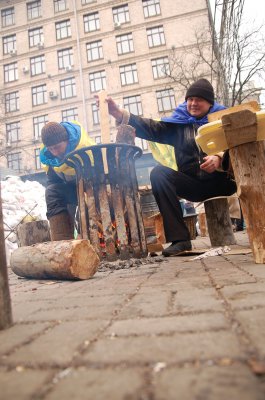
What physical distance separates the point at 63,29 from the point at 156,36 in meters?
7.46

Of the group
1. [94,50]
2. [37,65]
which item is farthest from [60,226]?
[37,65]

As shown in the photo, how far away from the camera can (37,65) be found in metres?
23.3

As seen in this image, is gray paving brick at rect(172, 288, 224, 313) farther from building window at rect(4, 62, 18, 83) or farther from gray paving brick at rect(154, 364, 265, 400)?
building window at rect(4, 62, 18, 83)

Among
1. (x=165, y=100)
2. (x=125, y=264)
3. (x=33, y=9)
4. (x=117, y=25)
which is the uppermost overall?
(x=33, y=9)

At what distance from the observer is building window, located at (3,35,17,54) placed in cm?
2411

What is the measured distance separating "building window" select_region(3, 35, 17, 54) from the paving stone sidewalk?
27672mm

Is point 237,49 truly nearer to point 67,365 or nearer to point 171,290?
point 171,290

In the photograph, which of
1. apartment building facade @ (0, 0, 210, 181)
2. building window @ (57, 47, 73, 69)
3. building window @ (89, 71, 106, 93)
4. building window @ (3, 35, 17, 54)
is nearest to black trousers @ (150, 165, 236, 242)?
apartment building facade @ (0, 0, 210, 181)

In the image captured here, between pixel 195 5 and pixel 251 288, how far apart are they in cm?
2475

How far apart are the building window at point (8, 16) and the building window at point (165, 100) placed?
14.3 meters

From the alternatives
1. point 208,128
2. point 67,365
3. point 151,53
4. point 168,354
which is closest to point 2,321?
point 67,365

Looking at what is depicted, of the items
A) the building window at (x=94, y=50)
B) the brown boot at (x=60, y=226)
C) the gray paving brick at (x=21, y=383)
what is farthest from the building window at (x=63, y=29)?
the gray paving brick at (x=21, y=383)

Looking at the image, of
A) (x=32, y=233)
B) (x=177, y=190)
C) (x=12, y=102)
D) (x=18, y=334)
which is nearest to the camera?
(x=18, y=334)

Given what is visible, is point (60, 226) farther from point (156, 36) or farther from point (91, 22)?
point (91, 22)
